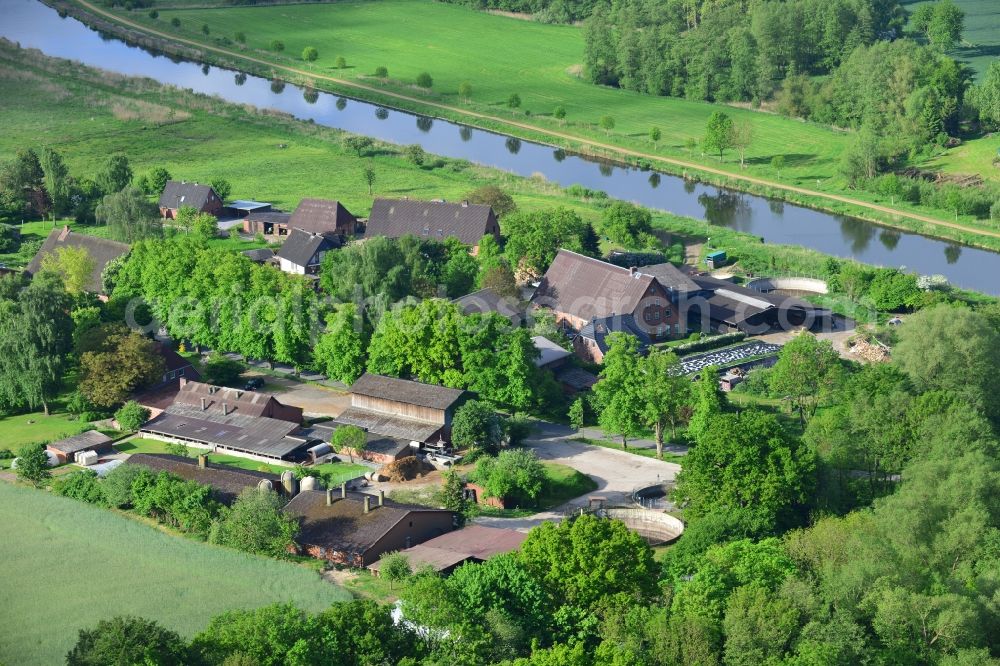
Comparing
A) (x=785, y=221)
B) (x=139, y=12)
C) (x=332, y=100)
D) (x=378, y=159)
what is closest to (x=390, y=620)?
(x=785, y=221)

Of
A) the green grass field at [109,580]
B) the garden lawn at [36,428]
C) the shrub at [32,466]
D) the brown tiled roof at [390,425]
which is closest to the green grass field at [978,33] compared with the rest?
the brown tiled roof at [390,425]

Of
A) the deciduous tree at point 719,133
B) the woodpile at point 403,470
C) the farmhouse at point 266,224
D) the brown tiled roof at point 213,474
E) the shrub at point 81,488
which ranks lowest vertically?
the shrub at point 81,488

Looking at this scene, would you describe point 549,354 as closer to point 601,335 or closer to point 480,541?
point 601,335

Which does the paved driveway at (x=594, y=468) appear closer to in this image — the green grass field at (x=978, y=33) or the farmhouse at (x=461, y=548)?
the farmhouse at (x=461, y=548)

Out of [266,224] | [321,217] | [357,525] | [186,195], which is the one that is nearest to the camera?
[357,525]

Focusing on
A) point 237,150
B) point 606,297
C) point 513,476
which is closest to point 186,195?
point 237,150

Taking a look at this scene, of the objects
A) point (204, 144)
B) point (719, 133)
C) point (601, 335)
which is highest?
point (719, 133)
